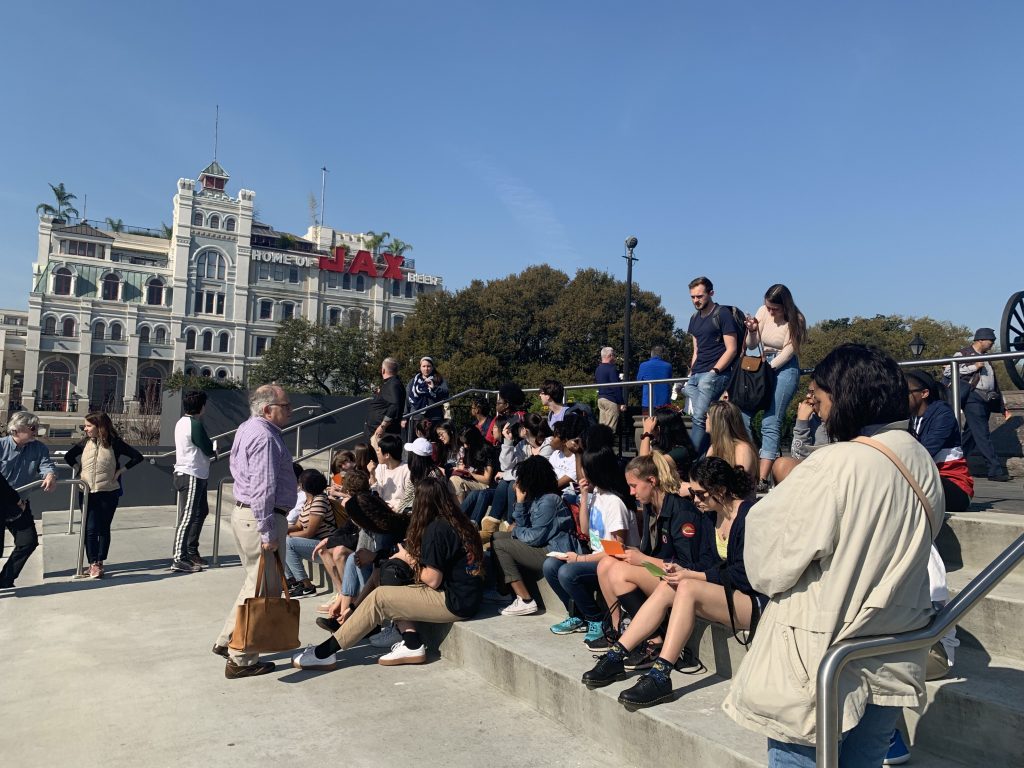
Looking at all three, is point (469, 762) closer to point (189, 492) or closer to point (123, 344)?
point (189, 492)

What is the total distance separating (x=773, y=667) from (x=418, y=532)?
320cm

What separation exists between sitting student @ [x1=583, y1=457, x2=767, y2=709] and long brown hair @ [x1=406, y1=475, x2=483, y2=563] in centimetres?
141

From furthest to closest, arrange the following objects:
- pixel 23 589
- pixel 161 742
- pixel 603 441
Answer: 1. pixel 23 589
2. pixel 603 441
3. pixel 161 742

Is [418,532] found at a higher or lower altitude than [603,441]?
lower

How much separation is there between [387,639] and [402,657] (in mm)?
358

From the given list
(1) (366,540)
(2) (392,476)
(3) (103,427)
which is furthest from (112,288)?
(1) (366,540)

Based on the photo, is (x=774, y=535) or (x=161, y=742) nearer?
(x=774, y=535)

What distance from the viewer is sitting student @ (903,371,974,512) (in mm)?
4434

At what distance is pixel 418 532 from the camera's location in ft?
15.8

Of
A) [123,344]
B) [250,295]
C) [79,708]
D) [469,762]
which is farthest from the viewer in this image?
[250,295]

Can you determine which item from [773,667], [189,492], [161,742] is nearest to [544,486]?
[161,742]

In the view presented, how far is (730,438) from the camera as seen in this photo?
4.86 m

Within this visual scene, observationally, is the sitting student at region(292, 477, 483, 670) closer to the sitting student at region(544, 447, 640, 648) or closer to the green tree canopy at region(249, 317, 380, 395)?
the sitting student at region(544, 447, 640, 648)

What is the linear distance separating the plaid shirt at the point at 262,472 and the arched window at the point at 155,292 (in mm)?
68859
